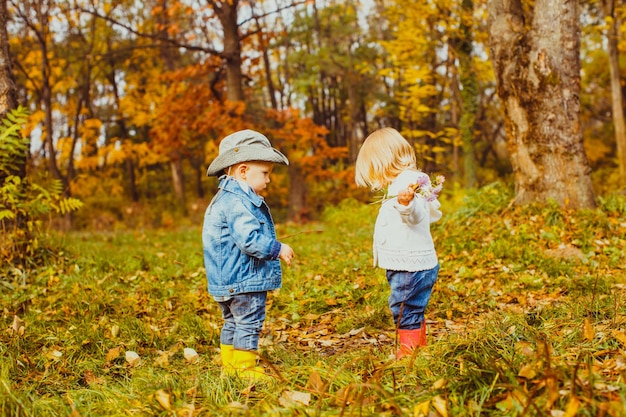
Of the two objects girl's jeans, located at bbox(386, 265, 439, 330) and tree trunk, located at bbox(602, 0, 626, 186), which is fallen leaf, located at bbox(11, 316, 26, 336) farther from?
tree trunk, located at bbox(602, 0, 626, 186)

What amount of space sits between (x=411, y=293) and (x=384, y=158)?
2.86 ft

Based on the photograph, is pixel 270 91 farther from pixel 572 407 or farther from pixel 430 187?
pixel 572 407

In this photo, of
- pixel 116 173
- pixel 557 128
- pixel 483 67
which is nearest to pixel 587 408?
pixel 557 128

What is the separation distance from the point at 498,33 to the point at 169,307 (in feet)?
17.5

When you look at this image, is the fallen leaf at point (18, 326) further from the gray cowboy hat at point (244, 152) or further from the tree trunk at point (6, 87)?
the tree trunk at point (6, 87)

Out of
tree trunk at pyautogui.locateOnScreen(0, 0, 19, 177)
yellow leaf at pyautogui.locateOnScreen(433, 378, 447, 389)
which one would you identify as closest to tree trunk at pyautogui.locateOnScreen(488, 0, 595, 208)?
yellow leaf at pyautogui.locateOnScreen(433, 378, 447, 389)

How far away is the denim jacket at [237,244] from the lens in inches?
125

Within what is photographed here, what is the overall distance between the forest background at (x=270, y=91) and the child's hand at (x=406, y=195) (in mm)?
4501

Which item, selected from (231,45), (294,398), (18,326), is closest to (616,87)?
(231,45)

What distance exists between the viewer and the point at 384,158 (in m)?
3.37

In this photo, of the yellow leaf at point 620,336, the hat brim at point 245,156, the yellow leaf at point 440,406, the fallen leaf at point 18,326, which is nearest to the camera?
the yellow leaf at point 440,406

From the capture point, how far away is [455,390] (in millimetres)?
2264

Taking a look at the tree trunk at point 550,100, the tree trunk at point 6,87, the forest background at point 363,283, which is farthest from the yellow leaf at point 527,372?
the tree trunk at point 6,87

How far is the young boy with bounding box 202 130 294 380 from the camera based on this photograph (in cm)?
319
